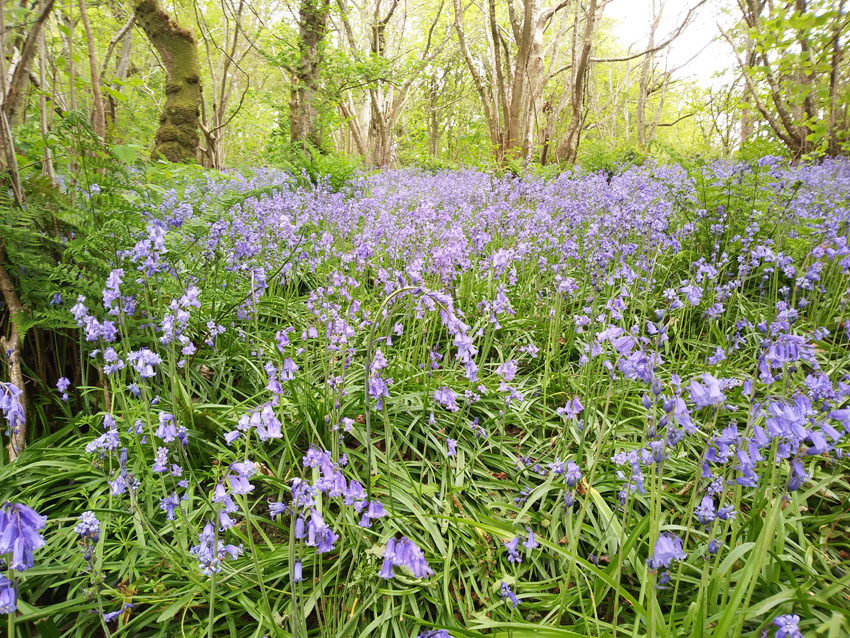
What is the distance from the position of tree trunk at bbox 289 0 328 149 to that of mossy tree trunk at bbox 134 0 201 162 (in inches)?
92.1

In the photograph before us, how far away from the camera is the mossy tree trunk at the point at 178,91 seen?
7.41 m

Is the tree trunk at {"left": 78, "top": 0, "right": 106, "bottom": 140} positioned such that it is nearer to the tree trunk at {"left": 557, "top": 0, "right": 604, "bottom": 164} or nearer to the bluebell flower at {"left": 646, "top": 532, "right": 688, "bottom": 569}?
the bluebell flower at {"left": 646, "top": 532, "right": 688, "bottom": 569}

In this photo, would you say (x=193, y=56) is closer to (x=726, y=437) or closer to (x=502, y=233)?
(x=502, y=233)

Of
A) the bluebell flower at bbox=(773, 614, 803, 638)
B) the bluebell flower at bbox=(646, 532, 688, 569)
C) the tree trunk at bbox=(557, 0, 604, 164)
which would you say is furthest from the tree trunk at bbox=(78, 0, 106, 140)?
the tree trunk at bbox=(557, 0, 604, 164)

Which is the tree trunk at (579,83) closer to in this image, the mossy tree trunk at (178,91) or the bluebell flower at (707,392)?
the mossy tree trunk at (178,91)

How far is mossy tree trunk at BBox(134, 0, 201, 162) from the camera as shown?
7.41 metres

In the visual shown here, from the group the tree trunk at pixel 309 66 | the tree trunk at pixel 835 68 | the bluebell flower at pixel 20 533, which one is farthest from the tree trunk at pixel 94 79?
the tree trunk at pixel 309 66

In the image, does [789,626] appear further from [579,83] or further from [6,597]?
[579,83]

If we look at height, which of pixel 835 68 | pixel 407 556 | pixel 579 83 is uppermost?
pixel 579 83

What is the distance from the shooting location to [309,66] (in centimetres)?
981

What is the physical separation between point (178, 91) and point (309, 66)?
3.27 metres

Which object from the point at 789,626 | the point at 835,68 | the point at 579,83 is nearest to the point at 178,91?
the point at 579,83

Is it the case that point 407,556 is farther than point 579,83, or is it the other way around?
point 579,83

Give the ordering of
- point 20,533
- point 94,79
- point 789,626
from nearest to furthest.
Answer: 1. point 20,533
2. point 789,626
3. point 94,79
